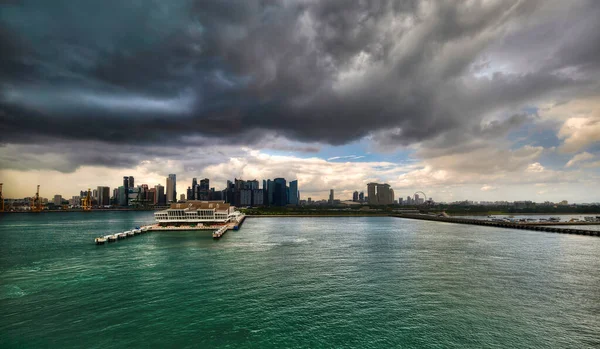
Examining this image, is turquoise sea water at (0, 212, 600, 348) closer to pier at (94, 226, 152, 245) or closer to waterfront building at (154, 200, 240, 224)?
pier at (94, 226, 152, 245)

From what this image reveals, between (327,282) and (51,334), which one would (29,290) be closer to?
(51,334)

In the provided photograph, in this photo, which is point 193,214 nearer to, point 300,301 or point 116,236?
point 116,236

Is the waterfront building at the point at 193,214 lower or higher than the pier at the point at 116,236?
higher

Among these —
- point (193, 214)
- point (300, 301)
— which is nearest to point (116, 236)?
point (193, 214)

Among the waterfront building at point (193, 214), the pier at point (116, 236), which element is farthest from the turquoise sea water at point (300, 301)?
the waterfront building at point (193, 214)

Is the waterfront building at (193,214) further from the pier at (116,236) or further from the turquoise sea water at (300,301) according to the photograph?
the turquoise sea water at (300,301)

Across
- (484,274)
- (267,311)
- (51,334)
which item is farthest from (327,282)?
(51,334)
